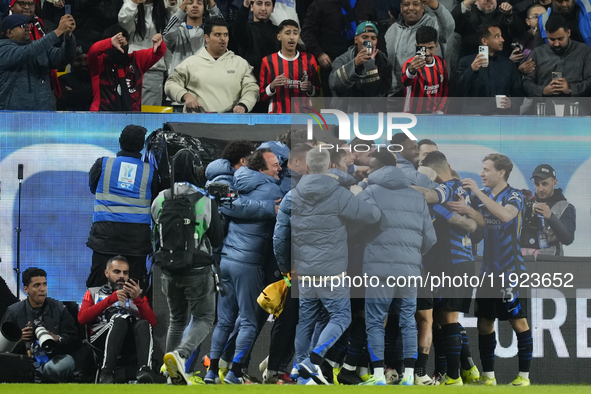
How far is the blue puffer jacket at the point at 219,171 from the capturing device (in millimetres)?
9070

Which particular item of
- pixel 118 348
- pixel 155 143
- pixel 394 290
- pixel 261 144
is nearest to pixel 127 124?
pixel 155 143

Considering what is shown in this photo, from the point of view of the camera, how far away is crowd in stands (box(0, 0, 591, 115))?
9477 millimetres

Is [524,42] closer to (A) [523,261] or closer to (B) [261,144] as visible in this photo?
(A) [523,261]

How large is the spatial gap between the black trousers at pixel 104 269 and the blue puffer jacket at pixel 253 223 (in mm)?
838

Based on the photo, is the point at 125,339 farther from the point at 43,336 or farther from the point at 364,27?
the point at 364,27

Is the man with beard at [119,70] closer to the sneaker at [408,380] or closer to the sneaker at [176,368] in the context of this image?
the sneaker at [176,368]

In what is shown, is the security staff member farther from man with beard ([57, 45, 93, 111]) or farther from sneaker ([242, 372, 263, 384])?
sneaker ([242, 372, 263, 384])

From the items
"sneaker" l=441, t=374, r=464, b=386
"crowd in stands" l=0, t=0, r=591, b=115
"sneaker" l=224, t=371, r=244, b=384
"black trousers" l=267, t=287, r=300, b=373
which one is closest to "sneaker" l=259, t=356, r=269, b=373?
"black trousers" l=267, t=287, r=300, b=373

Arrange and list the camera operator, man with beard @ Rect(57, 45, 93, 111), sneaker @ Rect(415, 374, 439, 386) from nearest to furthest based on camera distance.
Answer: sneaker @ Rect(415, 374, 439, 386) → the camera operator → man with beard @ Rect(57, 45, 93, 111)

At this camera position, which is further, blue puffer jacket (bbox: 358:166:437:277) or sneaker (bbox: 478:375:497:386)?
sneaker (bbox: 478:375:497:386)

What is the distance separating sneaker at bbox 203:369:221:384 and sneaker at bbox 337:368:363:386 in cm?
118

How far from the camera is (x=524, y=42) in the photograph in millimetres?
10641

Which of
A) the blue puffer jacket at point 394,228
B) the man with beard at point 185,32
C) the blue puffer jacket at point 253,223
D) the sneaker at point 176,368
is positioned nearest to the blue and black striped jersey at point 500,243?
the blue puffer jacket at point 394,228

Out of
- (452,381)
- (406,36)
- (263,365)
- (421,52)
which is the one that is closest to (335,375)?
(263,365)
